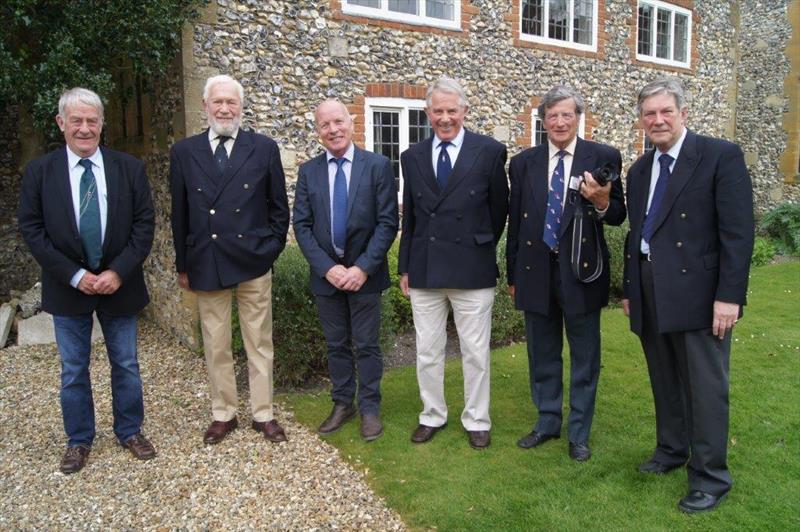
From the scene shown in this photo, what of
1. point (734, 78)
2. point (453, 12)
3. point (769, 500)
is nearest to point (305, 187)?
point (769, 500)

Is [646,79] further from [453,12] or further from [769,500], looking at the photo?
[769,500]

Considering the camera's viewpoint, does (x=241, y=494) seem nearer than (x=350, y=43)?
Yes

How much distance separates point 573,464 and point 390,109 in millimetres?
5843

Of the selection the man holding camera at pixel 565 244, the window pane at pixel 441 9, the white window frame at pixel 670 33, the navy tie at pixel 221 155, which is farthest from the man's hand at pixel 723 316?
the white window frame at pixel 670 33

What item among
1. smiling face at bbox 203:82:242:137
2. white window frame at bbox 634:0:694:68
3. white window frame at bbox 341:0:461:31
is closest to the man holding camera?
smiling face at bbox 203:82:242:137

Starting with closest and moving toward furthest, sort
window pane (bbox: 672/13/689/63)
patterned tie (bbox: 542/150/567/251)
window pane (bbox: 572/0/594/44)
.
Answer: patterned tie (bbox: 542/150/567/251) < window pane (bbox: 572/0/594/44) < window pane (bbox: 672/13/689/63)

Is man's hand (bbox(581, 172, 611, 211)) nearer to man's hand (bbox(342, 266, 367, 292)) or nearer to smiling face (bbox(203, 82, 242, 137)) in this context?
man's hand (bbox(342, 266, 367, 292))

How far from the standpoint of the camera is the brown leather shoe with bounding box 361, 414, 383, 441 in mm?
4363

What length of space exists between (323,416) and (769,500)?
3.03 m

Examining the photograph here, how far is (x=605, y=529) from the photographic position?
322 cm

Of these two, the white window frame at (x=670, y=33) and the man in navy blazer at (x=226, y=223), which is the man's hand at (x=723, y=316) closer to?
the man in navy blazer at (x=226, y=223)

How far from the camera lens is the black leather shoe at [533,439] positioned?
418cm

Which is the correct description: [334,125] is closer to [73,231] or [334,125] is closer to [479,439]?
[73,231]

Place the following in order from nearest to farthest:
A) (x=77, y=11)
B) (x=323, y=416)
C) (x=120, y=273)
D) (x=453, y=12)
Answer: (x=120, y=273)
(x=323, y=416)
(x=77, y=11)
(x=453, y=12)
